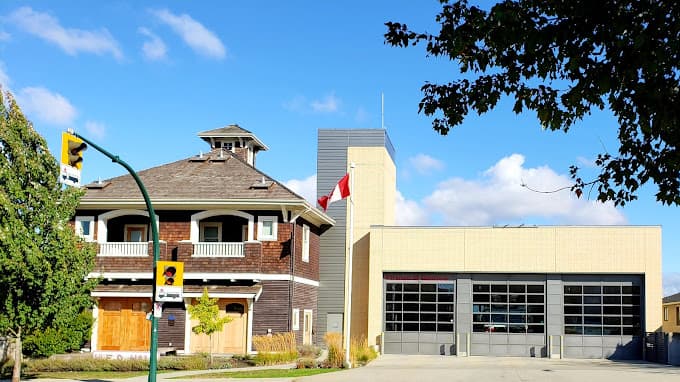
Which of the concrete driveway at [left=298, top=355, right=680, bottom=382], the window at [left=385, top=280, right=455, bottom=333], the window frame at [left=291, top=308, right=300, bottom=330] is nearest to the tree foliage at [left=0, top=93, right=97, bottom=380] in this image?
the concrete driveway at [left=298, top=355, right=680, bottom=382]

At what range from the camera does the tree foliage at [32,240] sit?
22328 millimetres

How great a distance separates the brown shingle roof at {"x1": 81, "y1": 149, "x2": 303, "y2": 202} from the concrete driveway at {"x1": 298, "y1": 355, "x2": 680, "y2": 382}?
811cm

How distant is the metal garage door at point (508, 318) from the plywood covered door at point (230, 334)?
1007 cm

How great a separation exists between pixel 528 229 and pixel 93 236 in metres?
18.3

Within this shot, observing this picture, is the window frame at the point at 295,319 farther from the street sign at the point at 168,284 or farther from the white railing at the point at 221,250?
the street sign at the point at 168,284

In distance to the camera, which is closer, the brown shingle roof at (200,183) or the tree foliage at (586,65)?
the tree foliage at (586,65)

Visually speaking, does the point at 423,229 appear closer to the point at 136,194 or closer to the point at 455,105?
the point at 136,194

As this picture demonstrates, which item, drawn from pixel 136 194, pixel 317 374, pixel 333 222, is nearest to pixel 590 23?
pixel 317 374

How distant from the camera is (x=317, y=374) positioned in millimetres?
25078

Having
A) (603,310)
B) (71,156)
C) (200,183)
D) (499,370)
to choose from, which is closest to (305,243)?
(200,183)

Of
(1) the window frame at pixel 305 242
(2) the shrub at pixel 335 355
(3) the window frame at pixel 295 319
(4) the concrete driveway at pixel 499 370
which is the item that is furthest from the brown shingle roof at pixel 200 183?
(4) the concrete driveway at pixel 499 370

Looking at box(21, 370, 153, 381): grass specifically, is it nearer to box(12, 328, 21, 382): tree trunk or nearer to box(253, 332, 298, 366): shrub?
box(12, 328, 21, 382): tree trunk

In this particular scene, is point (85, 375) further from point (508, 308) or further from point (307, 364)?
point (508, 308)

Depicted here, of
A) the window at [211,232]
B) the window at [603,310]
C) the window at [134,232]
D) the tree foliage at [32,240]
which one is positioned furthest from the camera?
the window at [603,310]
